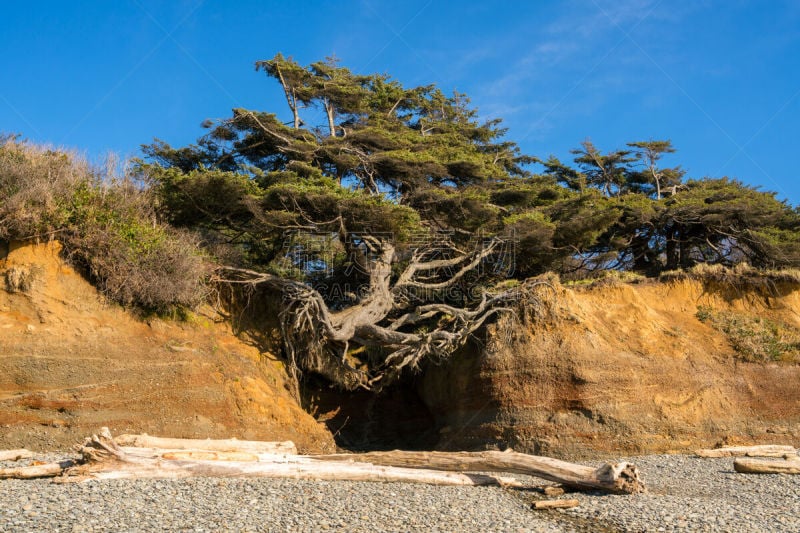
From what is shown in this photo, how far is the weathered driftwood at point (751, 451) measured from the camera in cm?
1390

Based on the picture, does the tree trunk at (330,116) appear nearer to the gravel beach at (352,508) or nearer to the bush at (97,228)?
the bush at (97,228)

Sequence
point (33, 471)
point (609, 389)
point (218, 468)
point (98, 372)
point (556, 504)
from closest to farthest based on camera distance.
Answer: point (33, 471) < point (556, 504) < point (218, 468) < point (98, 372) < point (609, 389)

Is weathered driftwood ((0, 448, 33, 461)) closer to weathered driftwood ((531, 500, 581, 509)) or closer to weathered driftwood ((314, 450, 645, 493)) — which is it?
weathered driftwood ((314, 450, 645, 493))

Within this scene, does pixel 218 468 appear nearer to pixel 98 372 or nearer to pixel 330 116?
pixel 98 372

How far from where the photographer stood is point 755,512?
9.27 meters

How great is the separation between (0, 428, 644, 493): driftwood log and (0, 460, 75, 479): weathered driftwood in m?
0.01

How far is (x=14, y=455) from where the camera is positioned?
10727 mm

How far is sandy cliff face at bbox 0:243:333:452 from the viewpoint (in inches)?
477

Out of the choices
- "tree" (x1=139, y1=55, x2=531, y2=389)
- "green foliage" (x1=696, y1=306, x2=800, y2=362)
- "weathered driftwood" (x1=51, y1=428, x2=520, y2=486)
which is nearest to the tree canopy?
"tree" (x1=139, y1=55, x2=531, y2=389)

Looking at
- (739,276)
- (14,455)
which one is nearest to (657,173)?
→ (739,276)

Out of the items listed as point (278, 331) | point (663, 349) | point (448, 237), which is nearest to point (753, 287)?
point (663, 349)

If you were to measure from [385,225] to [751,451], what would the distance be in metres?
9.89

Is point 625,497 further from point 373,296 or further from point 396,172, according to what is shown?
point 396,172

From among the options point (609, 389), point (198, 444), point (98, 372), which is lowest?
point (198, 444)
